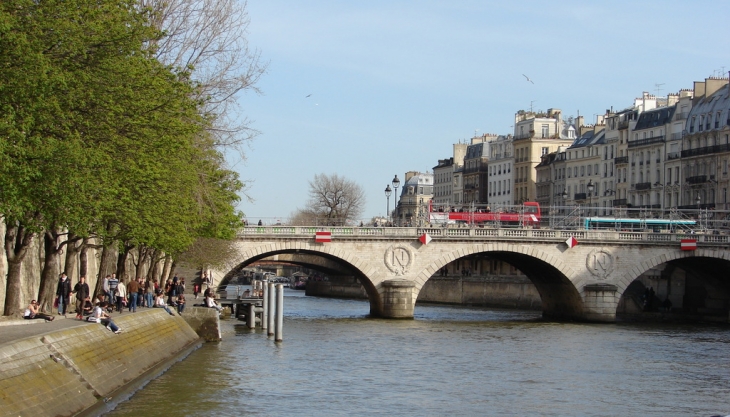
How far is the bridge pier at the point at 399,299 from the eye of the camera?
70.9 m

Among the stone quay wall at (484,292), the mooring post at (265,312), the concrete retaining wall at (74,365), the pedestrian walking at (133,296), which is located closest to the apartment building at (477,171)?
the stone quay wall at (484,292)

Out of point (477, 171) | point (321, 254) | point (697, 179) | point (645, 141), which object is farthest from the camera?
point (477, 171)

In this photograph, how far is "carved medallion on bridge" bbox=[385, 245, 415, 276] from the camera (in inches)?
2835

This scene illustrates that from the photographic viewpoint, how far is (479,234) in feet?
237

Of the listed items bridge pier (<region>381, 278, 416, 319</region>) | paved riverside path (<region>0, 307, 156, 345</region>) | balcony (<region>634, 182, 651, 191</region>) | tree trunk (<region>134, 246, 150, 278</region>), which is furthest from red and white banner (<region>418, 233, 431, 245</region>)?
balcony (<region>634, 182, 651, 191</region>)

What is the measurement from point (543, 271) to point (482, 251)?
6680 mm

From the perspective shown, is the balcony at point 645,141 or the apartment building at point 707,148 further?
the balcony at point 645,141

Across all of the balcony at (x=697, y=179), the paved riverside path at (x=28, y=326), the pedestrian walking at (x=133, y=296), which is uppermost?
the balcony at (x=697, y=179)

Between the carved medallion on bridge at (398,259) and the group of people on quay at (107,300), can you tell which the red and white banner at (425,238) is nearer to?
the carved medallion on bridge at (398,259)

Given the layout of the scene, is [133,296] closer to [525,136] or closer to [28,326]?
[28,326]

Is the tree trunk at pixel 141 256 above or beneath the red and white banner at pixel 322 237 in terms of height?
beneath

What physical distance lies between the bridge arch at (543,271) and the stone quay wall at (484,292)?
1207 centimetres

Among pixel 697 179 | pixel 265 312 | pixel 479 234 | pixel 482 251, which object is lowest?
pixel 265 312

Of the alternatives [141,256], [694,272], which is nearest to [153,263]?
[141,256]
